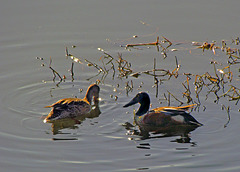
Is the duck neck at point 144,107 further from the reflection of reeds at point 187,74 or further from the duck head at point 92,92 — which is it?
the duck head at point 92,92

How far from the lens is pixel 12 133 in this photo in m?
11.7

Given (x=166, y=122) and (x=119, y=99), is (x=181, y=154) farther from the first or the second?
(x=119, y=99)

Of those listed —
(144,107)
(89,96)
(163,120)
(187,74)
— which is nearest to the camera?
(163,120)

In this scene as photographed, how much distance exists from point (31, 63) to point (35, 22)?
90.1 inches

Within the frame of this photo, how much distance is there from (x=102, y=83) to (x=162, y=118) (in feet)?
7.82

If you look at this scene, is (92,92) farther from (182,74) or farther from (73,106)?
(182,74)

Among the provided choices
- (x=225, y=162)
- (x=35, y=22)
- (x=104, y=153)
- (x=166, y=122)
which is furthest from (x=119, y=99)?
(x=35, y=22)

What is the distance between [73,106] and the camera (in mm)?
12844

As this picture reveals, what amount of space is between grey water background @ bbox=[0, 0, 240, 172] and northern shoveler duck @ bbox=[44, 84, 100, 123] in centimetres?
27

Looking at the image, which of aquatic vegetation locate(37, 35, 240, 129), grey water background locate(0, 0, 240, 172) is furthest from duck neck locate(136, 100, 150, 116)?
aquatic vegetation locate(37, 35, 240, 129)

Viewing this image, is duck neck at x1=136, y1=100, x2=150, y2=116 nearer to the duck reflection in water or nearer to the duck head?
the duck reflection in water

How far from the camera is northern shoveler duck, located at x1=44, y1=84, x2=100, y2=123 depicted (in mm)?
12523

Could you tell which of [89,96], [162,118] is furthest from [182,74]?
[89,96]

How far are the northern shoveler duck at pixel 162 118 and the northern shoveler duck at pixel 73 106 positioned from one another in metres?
1.24
